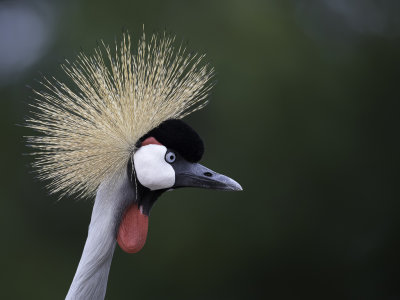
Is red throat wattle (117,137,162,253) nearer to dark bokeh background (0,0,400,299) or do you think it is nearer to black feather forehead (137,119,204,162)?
black feather forehead (137,119,204,162)

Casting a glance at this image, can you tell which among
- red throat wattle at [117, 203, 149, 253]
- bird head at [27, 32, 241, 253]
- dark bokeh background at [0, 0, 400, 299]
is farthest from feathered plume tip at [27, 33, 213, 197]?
dark bokeh background at [0, 0, 400, 299]

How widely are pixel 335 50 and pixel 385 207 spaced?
1187 mm

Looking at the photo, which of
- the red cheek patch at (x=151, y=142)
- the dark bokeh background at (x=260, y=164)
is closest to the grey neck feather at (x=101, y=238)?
the red cheek patch at (x=151, y=142)

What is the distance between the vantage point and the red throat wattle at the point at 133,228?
1.52 m

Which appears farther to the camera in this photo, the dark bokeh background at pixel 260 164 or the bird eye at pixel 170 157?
the dark bokeh background at pixel 260 164

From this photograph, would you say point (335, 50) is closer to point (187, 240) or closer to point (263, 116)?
point (263, 116)

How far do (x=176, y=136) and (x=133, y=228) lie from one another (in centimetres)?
28

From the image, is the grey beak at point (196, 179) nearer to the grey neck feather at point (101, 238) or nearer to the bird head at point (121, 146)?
the bird head at point (121, 146)

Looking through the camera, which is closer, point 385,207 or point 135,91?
point 135,91

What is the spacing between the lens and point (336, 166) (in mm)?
3865

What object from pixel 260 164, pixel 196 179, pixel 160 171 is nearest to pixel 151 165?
pixel 160 171

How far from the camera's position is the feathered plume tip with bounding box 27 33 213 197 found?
1508mm

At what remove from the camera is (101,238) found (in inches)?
58.2

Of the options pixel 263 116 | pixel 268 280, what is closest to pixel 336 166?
pixel 263 116
